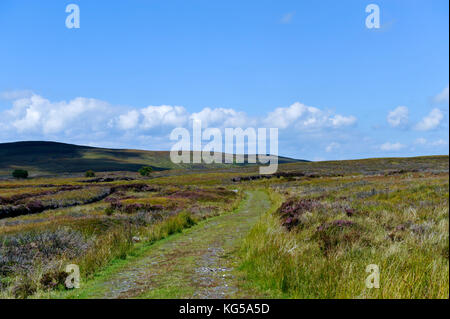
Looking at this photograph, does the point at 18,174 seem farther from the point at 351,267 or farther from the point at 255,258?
the point at 351,267

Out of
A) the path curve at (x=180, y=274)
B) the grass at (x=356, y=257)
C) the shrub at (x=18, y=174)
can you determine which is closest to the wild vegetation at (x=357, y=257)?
the grass at (x=356, y=257)

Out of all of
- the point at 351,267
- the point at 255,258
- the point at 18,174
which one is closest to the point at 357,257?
the point at 351,267

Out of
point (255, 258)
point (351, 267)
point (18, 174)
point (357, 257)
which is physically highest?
point (351, 267)

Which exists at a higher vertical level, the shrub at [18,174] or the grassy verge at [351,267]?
the grassy verge at [351,267]

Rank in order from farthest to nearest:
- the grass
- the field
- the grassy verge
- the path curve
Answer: the path curve < the field < the grass < the grassy verge

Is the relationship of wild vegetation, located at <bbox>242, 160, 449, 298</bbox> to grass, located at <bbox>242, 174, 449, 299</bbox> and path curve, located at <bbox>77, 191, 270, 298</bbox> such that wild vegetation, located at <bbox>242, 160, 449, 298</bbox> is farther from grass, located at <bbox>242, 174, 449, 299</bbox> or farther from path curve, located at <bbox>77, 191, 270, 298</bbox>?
path curve, located at <bbox>77, 191, 270, 298</bbox>

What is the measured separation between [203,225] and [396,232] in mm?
11636

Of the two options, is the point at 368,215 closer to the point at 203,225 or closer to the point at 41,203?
the point at 203,225

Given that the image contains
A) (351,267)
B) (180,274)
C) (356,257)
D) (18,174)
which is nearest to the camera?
(351,267)

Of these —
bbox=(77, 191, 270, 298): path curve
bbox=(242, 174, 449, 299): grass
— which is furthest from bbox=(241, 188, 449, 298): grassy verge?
bbox=(77, 191, 270, 298): path curve

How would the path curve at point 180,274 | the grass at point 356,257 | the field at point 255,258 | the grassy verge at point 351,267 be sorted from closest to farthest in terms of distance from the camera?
the grassy verge at point 351,267, the grass at point 356,257, the field at point 255,258, the path curve at point 180,274

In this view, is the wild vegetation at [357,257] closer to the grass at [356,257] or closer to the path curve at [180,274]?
the grass at [356,257]

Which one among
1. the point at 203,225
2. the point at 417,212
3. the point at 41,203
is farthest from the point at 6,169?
the point at 417,212
